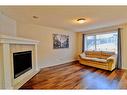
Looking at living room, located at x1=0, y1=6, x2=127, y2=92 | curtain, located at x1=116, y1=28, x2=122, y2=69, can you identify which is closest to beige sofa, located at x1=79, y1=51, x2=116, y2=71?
living room, located at x1=0, y1=6, x2=127, y2=92

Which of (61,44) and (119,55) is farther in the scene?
(61,44)

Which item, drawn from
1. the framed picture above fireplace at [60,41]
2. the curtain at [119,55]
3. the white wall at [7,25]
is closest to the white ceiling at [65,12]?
the white wall at [7,25]

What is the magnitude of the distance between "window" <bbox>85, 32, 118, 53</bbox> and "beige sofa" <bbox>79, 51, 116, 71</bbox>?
0.57 m

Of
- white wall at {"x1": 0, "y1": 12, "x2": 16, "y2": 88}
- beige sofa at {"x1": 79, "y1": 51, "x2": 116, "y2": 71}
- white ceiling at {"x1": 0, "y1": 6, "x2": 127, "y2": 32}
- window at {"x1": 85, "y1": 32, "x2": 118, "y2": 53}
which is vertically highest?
white ceiling at {"x1": 0, "y1": 6, "x2": 127, "y2": 32}

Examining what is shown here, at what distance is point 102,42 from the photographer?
5945 millimetres

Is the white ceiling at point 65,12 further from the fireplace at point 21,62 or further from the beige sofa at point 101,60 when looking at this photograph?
the beige sofa at point 101,60

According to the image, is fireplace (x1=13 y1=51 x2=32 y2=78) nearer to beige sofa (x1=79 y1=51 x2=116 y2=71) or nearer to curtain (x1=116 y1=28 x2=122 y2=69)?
beige sofa (x1=79 y1=51 x2=116 y2=71)

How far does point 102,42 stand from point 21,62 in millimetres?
4492

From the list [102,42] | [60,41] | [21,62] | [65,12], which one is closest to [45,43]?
[60,41]

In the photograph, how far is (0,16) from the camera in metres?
3.08

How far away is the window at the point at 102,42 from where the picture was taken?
5.37 m

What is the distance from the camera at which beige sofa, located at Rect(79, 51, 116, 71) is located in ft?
14.4

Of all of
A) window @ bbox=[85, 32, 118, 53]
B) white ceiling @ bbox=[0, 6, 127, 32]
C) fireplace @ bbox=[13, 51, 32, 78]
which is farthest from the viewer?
window @ bbox=[85, 32, 118, 53]

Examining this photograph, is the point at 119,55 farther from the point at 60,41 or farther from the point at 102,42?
the point at 60,41
